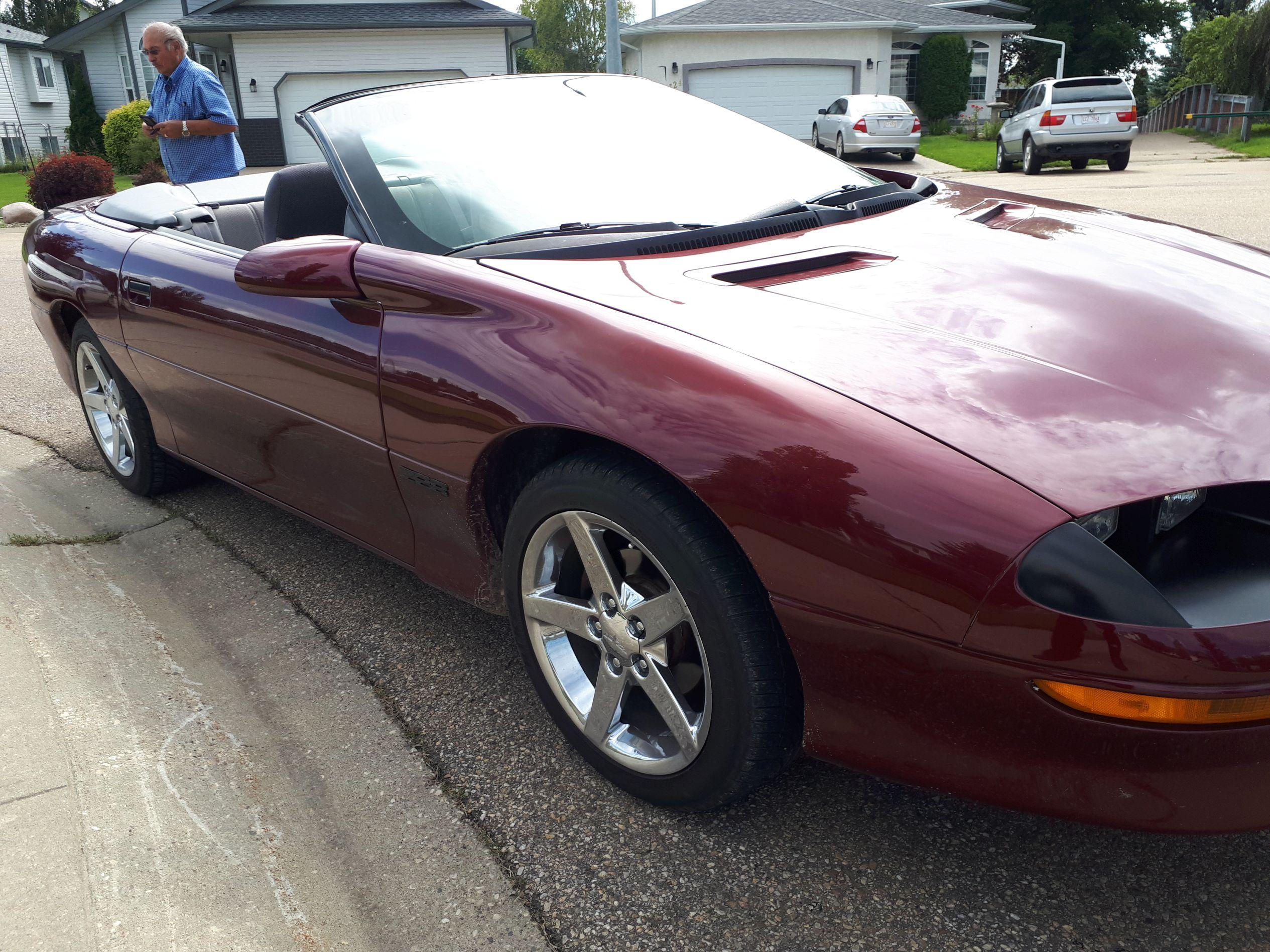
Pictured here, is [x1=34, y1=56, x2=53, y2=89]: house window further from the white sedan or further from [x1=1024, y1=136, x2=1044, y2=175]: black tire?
[x1=1024, y1=136, x2=1044, y2=175]: black tire

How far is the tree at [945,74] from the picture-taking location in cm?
3341

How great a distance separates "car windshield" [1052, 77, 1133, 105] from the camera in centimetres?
1714

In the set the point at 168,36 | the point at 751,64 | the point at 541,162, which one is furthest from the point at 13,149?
the point at 541,162

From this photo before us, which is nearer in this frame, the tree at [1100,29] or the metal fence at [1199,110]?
the metal fence at [1199,110]

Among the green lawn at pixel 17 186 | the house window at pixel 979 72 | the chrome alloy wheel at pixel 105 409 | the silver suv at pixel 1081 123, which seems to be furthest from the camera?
the house window at pixel 979 72

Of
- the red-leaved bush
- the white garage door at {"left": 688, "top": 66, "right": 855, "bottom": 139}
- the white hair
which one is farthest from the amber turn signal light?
the white garage door at {"left": 688, "top": 66, "right": 855, "bottom": 139}

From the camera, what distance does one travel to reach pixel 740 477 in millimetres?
1663

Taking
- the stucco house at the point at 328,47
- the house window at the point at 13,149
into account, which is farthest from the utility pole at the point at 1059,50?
the house window at the point at 13,149

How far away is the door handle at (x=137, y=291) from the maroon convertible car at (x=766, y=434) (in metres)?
0.04

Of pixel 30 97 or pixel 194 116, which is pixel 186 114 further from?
pixel 30 97

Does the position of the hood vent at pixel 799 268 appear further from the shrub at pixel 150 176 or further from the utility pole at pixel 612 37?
the utility pole at pixel 612 37

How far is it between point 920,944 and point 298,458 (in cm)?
182

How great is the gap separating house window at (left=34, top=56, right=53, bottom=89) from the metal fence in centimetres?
3978

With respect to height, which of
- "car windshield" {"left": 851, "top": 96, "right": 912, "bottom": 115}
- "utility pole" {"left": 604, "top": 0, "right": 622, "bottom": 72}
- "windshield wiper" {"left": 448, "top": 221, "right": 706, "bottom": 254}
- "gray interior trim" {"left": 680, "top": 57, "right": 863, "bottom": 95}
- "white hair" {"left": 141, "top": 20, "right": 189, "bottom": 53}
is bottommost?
"car windshield" {"left": 851, "top": 96, "right": 912, "bottom": 115}
